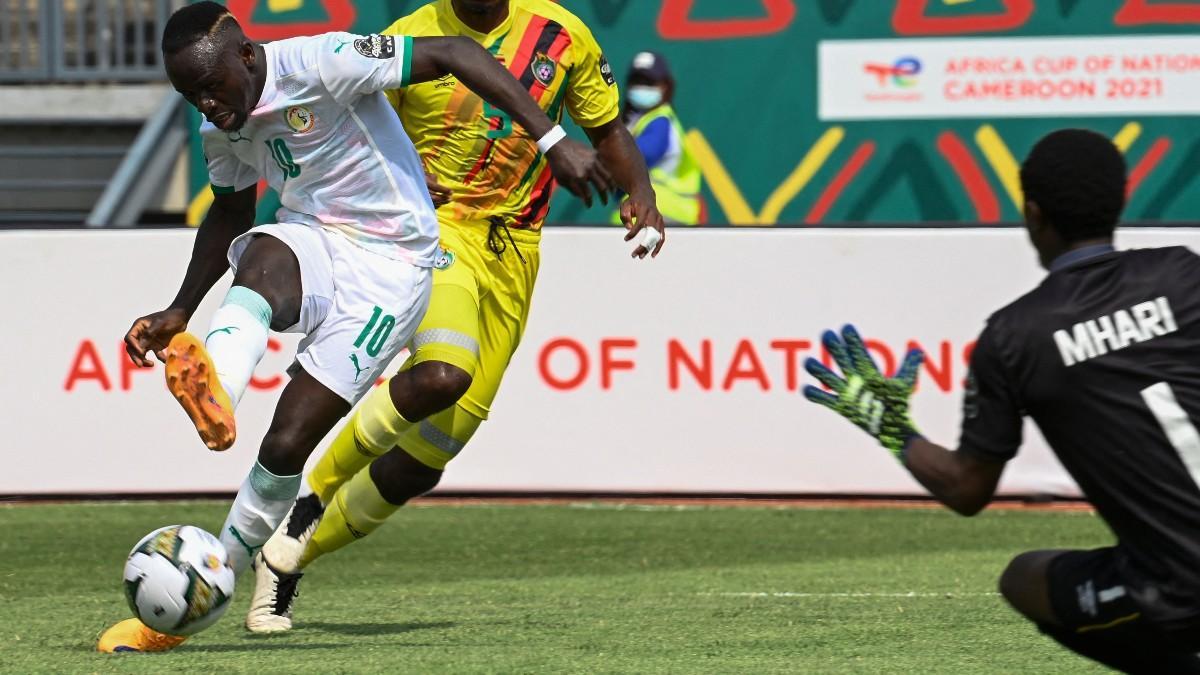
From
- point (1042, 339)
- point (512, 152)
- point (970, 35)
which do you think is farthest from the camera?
point (970, 35)

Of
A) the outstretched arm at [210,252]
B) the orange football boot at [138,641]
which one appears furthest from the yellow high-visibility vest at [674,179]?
the orange football boot at [138,641]

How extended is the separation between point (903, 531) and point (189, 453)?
368 centimetres

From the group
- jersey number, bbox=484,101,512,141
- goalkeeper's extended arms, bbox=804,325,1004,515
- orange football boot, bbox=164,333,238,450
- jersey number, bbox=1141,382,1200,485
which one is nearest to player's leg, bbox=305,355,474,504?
jersey number, bbox=484,101,512,141

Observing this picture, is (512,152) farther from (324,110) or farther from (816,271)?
(816,271)

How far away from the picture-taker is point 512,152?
23.2 ft

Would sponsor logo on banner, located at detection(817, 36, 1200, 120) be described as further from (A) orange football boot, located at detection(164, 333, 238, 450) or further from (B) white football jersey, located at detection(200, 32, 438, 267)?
A: (A) orange football boot, located at detection(164, 333, 238, 450)

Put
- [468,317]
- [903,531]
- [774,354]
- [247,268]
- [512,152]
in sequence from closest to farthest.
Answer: [247,268] < [468,317] < [512,152] < [903,531] < [774,354]

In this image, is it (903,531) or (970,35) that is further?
(970,35)

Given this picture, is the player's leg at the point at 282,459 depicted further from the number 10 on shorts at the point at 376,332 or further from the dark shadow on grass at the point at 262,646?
the dark shadow on grass at the point at 262,646

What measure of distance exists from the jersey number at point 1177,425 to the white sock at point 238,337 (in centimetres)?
239

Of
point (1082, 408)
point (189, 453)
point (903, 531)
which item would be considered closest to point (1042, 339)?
point (1082, 408)

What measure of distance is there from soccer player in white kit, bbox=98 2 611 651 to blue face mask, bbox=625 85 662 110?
7.01 metres

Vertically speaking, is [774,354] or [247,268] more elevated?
[247,268]

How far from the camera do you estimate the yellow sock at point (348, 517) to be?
6738 millimetres
